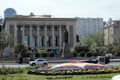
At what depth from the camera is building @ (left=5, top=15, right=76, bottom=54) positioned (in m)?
106

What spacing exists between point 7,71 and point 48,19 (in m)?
81.2

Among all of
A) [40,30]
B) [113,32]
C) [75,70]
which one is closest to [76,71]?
[75,70]

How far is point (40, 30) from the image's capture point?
11069cm

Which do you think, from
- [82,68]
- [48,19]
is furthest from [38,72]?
[48,19]

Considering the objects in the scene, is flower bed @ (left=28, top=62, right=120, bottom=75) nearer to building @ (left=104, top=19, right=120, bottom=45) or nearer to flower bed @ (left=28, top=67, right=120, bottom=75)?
flower bed @ (left=28, top=67, right=120, bottom=75)

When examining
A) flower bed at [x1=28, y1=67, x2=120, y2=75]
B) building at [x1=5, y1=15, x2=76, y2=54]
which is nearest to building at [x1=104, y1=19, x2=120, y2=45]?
building at [x1=5, y1=15, x2=76, y2=54]

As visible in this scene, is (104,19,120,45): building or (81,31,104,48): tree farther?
(104,19,120,45): building

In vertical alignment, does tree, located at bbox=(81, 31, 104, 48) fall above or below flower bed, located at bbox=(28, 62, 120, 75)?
below

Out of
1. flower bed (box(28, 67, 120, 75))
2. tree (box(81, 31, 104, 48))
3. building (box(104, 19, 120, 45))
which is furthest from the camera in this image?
building (box(104, 19, 120, 45))

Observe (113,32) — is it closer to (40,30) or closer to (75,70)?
(40,30)

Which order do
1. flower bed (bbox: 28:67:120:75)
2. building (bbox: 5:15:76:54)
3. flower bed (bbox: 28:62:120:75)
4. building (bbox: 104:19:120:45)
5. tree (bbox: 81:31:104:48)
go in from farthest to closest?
building (bbox: 104:19:120:45), tree (bbox: 81:31:104:48), building (bbox: 5:15:76:54), flower bed (bbox: 28:62:120:75), flower bed (bbox: 28:67:120:75)

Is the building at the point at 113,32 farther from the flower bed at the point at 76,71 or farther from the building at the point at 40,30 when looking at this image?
the flower bed at the point at 76,71

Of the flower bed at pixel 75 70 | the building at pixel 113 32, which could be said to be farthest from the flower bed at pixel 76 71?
the building at pixel 113 32

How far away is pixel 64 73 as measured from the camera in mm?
25062
